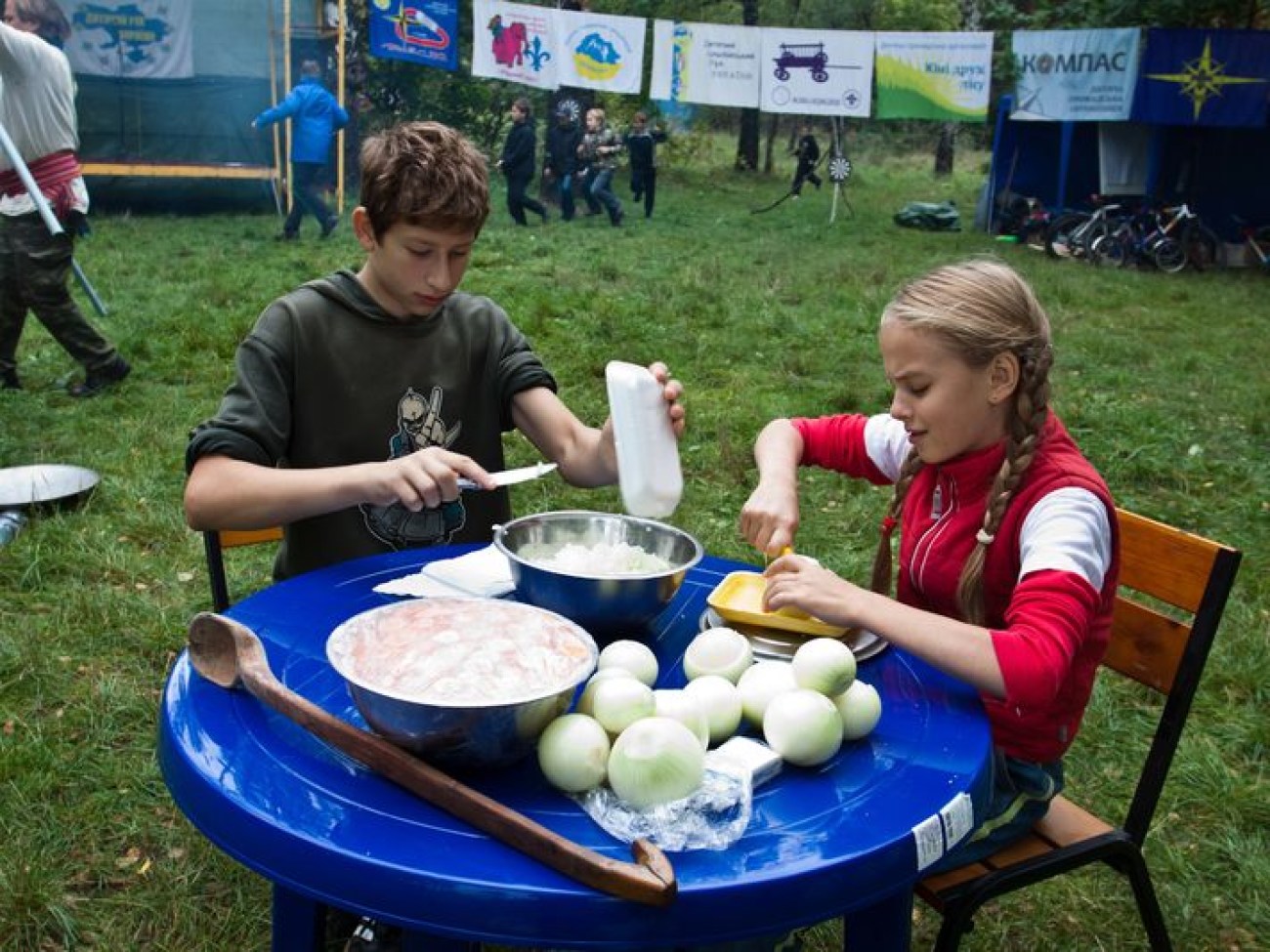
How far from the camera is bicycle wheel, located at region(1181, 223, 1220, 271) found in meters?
12.8

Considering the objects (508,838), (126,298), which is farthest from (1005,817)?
(126,298)

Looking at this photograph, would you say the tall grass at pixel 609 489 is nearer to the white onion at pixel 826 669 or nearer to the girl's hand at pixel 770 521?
the girl's hand at pixel 770 521

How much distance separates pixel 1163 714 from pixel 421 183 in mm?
1574

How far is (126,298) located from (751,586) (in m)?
7.48

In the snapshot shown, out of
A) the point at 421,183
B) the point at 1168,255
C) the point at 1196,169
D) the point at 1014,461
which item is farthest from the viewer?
the point at 1196,169

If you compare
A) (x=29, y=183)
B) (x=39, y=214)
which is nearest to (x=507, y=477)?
(x=29, y=183)

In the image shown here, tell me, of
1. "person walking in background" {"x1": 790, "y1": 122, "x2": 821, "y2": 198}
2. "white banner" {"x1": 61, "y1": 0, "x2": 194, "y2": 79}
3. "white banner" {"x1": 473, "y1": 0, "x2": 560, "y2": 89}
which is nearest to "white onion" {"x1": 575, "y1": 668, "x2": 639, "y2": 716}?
"white banner" {"x1": 61, "y1": 0, "x2": 194, "y2": 79}

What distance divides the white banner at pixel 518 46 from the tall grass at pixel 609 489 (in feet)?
11.6

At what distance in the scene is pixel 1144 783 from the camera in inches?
74.3

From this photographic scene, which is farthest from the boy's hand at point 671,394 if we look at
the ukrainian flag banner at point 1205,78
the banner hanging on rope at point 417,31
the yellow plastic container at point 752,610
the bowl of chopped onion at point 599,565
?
the banner hanging on rope at point 417,31

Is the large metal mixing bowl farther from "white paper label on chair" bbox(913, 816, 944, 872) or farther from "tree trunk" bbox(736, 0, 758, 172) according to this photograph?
"tree trunk" bbox(736, 0, 758, 172)

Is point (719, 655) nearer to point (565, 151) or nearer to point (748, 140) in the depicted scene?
point (565, 151)

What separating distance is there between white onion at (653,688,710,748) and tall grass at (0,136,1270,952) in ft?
4.34

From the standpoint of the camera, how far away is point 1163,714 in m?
1.90
